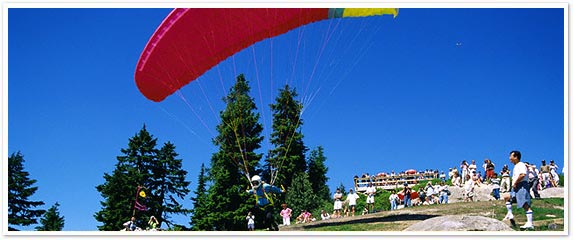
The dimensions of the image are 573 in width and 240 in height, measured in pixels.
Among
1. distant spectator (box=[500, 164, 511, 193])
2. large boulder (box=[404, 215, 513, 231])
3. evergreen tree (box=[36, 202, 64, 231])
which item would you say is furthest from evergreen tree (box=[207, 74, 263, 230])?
large boulder (box=[404, 215, 513, 231])

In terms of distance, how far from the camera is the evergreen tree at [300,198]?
19844 mm

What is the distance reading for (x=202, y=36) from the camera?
10.3 meters

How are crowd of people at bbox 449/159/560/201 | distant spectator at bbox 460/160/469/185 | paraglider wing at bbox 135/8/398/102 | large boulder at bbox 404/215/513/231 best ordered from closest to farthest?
large boulder at bbox 404/215/513/231
paraglider wing at bbox 135/8/398/102
crowd of people at bbox 449/159/560/201
distant spectator at bbox 460/160/469/185

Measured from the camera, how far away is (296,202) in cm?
1991

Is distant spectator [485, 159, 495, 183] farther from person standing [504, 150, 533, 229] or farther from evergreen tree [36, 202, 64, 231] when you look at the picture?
evergreen tree [36, 202, 64, 231]

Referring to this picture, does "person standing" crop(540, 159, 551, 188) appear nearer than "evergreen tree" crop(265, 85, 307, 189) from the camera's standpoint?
Yes

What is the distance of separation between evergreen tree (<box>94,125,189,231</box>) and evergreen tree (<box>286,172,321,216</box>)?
10.6 ft

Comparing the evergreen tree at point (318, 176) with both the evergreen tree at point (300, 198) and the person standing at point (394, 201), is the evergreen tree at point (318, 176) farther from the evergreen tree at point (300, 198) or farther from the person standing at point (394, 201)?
the person standing at point (394, 201)

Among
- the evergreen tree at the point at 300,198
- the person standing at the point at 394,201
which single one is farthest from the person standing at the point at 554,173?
the evergreen tree at the point at 300,198

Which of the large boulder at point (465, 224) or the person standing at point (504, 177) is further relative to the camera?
the person standing at point (504, 177)

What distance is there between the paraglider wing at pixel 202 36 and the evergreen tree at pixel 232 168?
7.56 m

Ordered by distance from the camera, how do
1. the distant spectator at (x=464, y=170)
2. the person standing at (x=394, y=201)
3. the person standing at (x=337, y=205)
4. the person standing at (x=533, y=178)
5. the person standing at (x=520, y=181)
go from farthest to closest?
1. the distant spectator at (x=464, y=170)
2. the person standing at (x=337, y=205)
3. the person standing at (x=394, y=201)
4. the person standing at (x=533, y=178)
5. the person standing at (x=520, y=181)

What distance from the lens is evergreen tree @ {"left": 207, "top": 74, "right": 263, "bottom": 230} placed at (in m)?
19.6
